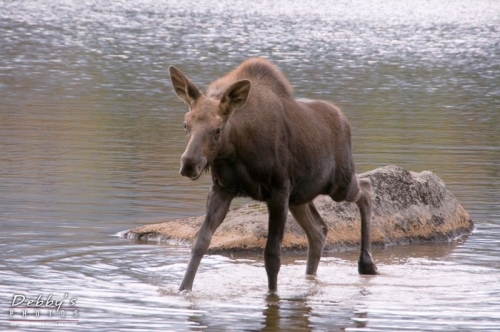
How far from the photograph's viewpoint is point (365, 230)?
11086 millimetres

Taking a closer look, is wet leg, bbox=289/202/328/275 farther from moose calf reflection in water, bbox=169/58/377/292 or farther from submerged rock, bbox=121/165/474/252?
submerged rock, bbox=121/165/474/252

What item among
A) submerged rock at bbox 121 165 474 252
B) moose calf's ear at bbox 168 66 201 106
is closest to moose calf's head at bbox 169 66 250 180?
moose calf's ear at bbox 168 66 201 106

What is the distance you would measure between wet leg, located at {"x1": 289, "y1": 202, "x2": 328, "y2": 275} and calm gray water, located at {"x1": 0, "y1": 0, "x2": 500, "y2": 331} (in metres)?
0.13

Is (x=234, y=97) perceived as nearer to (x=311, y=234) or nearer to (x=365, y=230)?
(x=311, y=234)

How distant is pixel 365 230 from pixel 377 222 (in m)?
1.32

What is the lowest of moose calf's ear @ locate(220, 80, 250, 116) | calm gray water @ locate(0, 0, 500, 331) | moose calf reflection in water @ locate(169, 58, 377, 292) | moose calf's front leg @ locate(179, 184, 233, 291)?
calm gray water @ locate(0, 0, 500, 331)

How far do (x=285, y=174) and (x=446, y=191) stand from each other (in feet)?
12.9

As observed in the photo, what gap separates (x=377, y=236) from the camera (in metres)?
12.3

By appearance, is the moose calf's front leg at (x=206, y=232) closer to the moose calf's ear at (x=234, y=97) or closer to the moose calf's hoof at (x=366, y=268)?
the moose calf's ear at (x=234, y=97)

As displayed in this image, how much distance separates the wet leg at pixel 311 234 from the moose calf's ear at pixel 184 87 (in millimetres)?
1835

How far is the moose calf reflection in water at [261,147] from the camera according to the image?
8.94 meters

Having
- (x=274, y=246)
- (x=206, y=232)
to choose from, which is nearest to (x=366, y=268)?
(x=274, y=246)

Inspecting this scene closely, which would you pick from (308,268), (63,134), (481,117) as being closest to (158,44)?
(481,117)

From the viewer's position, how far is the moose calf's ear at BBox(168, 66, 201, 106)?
9.04 m
